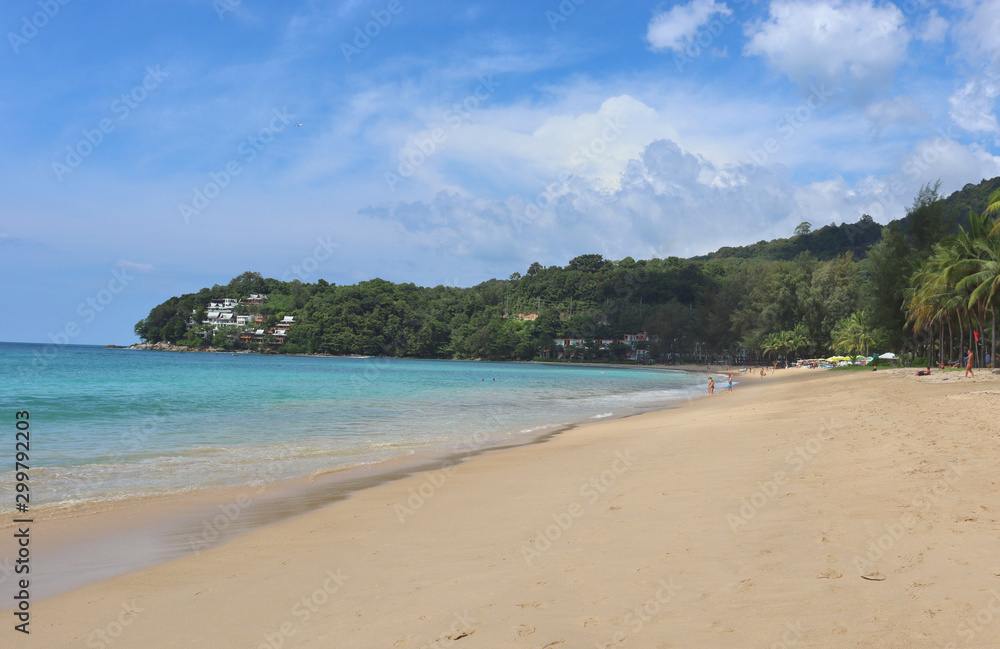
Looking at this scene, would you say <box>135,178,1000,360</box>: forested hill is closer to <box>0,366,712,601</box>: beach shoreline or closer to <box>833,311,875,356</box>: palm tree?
<box>833,311,875,356</box>: palm tree

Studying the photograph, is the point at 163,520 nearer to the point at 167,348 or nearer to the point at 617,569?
the point at 617,569

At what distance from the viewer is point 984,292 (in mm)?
32156

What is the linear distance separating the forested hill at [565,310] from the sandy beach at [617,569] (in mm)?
82740

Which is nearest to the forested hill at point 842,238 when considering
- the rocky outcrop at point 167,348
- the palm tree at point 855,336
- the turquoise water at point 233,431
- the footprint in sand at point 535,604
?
the palm tree at point 855,336

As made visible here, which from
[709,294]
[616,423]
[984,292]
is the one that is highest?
[709,294]

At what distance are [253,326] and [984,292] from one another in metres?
139

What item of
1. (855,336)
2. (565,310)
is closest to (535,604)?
(855,336)

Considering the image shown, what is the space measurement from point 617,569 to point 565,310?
506 ft

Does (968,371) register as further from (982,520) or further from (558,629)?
(558,629)

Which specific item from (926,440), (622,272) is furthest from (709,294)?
(926,440)

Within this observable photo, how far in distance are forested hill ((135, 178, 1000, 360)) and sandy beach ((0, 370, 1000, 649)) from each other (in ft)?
271

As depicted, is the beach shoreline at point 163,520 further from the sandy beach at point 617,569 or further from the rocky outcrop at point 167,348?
the rocky outcrop at point 167,348

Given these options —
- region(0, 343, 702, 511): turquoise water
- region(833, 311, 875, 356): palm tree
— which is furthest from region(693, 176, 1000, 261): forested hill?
region(0, 343, 702, 511): turquoise water

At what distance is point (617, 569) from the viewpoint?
15.8ft
